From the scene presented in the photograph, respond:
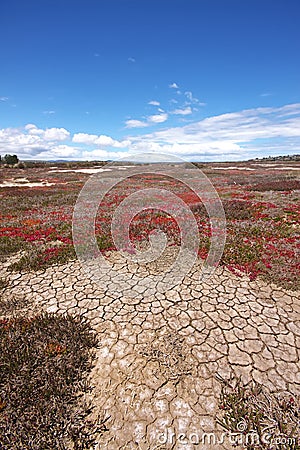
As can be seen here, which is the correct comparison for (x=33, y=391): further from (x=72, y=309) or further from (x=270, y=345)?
(x=270, y=345)

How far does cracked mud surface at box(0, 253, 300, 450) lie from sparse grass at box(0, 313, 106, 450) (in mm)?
355

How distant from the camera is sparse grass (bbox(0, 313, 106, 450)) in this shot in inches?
159

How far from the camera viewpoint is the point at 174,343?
19.7 ft

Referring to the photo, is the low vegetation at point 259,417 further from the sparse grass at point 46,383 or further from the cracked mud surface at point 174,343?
the sparse grass at point 46,383

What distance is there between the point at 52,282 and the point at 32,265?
72.2 inches

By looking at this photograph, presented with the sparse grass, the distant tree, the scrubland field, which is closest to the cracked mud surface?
the scrubland field

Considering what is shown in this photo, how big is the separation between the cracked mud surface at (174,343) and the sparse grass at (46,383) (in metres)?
0.35

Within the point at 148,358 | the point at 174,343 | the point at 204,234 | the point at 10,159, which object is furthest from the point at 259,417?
the point at 10,159

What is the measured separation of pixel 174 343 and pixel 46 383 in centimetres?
301

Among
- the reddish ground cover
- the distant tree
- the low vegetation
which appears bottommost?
the low vegetation

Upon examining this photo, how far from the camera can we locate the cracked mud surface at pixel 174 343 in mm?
4418

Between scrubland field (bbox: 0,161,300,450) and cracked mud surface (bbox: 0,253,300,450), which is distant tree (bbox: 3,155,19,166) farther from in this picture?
cracked mud surface (bbox: 0,253,300,450)

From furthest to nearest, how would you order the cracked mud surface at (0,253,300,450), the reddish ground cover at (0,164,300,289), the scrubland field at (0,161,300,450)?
the reddish ground cover at (0,164,300,289) → the cracked mud surface at (0,253,300,450) → the scrubland field at (0,161,300,450)

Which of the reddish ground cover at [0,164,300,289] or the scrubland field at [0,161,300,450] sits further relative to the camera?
the reddish ground cover at [0,164,300,289]
